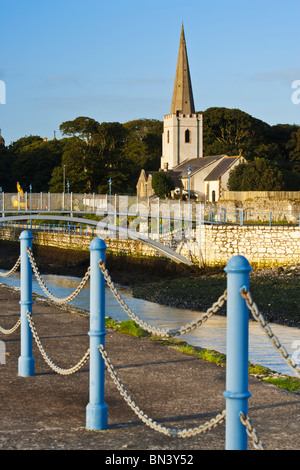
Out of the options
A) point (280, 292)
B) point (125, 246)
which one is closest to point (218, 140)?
point (125, 246)

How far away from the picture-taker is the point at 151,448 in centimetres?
430

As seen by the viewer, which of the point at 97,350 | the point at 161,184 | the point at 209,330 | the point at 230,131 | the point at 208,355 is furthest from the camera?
the point at 230,131

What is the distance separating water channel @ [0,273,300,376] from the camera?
38.7 feet

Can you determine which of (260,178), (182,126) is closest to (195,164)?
(182,126)

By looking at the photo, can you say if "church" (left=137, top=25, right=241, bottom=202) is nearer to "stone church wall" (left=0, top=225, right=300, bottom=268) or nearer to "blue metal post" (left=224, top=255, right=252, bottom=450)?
"stone church wall" (left=0, top=225, right=300, bottom=268)

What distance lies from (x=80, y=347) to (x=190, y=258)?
88.4 ft

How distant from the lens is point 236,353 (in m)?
3.54

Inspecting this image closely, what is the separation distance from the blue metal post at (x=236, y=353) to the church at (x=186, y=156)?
61935 millimetres

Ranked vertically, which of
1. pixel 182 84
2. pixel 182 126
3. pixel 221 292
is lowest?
pixel 221 292

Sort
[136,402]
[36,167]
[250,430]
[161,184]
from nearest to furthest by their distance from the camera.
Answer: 1. [250,430]
2. [136,402]
3. [161,184]
4. [36,167]

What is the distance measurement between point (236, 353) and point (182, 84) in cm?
9200

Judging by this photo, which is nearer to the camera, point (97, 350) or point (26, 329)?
point (97, 350)

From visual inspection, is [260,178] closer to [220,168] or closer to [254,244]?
[220,168]
